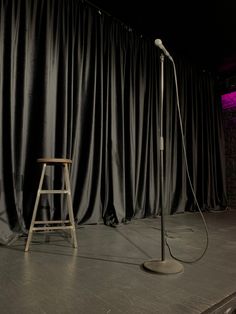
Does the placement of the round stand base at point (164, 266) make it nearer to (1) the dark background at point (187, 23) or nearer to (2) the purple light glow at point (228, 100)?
(1) the dark background at point (187, 23)

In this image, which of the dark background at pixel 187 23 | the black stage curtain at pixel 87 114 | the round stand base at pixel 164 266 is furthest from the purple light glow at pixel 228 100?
the round stand base at pixel 164 266

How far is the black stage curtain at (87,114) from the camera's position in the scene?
2371 mm

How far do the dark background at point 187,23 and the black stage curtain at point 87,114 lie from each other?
0.53ft

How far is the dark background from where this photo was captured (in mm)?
3082

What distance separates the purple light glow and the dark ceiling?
0.87m

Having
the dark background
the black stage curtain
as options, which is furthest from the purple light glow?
the black stage curtain

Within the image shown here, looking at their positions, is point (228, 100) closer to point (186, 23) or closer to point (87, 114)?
point (186, 23)

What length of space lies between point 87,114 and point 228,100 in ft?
10.2

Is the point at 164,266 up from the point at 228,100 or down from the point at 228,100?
down

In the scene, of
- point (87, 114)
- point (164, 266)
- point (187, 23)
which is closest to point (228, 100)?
point (187, 23)

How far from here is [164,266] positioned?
1.46 meters

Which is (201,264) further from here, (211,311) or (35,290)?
(35,290)

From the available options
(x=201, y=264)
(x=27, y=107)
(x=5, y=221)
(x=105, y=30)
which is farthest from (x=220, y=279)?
(x=105, y=30)

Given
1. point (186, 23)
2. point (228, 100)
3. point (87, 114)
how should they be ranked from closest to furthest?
1. point (87, 114)
2. point (186, 23)
3. point (228, 100)
